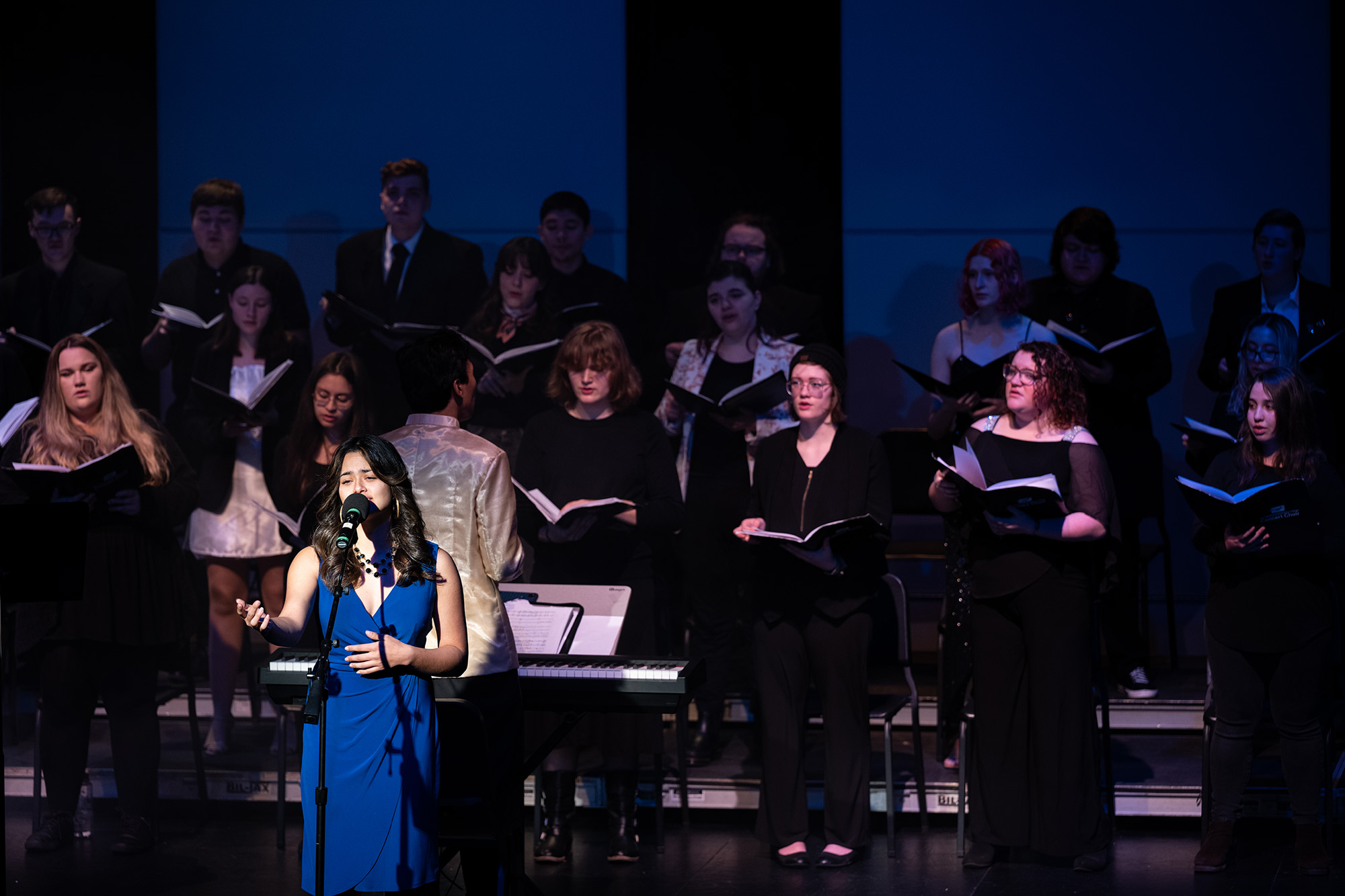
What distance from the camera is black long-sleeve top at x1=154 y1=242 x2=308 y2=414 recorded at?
554 centimetres

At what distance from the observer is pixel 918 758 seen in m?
4.36

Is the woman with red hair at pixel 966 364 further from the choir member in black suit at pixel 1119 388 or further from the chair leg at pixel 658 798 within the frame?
the chair leg at pixel 658 798

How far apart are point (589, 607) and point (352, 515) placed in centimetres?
124

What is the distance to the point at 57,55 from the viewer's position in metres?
6.57

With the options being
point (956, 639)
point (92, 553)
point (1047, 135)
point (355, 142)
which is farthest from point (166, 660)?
point (1047, 135)

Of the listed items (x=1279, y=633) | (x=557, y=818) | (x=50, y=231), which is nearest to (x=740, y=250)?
(x=557, y=818)

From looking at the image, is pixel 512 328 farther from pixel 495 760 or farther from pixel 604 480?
pixel 495 760

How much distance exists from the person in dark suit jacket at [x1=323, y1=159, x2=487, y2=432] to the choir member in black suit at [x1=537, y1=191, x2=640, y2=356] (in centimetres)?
41

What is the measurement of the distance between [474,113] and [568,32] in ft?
2.00

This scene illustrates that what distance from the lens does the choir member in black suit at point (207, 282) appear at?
5.52 metres

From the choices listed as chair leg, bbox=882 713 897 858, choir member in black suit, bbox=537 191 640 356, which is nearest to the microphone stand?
chair leg, bbox=882 713 897 858

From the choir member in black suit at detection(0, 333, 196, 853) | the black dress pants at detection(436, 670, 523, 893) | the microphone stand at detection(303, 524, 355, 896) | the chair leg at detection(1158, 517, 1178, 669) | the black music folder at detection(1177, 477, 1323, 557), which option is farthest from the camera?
the chair leg at detection(1158, 517, 1178, 669)

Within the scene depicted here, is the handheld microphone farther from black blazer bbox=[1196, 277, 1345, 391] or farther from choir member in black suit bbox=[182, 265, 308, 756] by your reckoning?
black blazer bbox=[1196, 277, 1345, 391]

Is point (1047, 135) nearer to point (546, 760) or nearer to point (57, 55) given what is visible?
point (546, 760)
